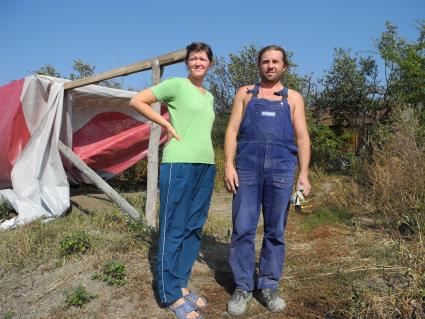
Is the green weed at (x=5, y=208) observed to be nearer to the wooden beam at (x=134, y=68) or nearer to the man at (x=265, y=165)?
the wooden beam at (x=134, y=68)

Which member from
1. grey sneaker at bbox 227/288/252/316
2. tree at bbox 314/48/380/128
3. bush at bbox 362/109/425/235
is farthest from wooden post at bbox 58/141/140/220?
tree at bbox 314/48/380/128

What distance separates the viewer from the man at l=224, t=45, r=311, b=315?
2842 millimetres

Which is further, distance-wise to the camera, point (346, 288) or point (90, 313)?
point (346, 288)

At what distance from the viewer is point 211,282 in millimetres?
3535

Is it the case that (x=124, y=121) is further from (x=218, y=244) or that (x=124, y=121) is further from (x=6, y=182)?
(x=218, y=244)

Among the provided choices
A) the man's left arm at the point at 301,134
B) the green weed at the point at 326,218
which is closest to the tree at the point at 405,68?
the green weed at the point at 326,218

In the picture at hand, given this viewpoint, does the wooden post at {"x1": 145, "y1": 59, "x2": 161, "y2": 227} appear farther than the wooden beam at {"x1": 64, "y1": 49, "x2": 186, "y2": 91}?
Yes

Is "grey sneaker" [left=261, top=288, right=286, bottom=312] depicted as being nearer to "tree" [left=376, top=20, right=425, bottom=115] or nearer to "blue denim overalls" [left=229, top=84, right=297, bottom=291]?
"blue denim overalls" [left=229, top=84, right=297, bottom=291]

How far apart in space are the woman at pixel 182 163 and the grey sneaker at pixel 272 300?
0.49 meters

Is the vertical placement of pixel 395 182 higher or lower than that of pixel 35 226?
higher

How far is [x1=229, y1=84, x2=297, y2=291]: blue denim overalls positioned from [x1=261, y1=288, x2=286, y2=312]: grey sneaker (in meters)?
0.04

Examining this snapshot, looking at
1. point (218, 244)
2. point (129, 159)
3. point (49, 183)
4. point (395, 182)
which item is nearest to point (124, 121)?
point (129, 159)

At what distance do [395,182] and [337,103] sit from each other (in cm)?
512

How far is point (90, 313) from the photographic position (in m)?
Result: 3.04
